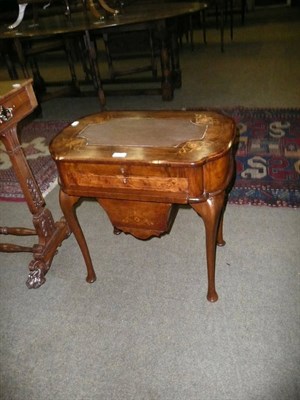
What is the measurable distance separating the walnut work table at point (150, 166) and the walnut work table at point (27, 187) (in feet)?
0.81

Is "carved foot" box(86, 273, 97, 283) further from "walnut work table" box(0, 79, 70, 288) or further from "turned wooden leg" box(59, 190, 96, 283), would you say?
"walnut work table" box(0, 79, 70, 288)

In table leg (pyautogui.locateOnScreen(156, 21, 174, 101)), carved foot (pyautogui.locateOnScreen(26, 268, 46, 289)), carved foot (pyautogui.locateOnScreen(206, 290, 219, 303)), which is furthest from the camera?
table leg (pyautogui.locateOnScreen(156, 21, 174, 101))

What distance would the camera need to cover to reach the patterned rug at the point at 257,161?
2199 millimetres

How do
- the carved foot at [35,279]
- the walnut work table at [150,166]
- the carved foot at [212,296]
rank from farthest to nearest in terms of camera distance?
the carved foot at [35,279]
the carved foot at [212,296]
the walnut work table at [150,166]

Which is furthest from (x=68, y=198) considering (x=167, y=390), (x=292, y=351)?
(x=292, y=351)

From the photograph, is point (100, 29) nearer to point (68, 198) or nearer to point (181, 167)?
point (68, 198)

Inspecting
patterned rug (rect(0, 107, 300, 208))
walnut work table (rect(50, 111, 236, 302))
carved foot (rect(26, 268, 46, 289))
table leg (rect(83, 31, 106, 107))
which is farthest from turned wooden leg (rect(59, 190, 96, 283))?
table leg (rect(83, 31, 106, 107))

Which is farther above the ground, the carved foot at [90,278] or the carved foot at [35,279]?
the carved foot at [35,279]

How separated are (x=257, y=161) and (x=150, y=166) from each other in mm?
1579

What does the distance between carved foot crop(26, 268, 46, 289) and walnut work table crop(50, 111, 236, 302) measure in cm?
41

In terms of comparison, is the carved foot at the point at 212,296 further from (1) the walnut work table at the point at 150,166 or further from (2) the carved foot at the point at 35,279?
(2) the carved foot at the point at 35,279

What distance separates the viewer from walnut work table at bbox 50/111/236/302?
1180 mm

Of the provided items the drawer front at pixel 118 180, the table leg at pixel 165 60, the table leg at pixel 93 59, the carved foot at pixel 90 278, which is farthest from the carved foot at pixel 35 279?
the table leg at pixel 165 60

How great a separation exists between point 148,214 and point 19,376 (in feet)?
2.77
